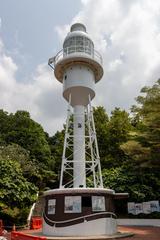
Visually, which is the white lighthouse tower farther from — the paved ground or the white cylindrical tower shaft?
the paved ground

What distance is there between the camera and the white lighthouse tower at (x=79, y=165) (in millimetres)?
17062

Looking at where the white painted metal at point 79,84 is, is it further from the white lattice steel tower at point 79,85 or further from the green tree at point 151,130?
the green tree at point 151,130

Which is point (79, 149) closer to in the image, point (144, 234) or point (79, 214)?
point (79, 214)

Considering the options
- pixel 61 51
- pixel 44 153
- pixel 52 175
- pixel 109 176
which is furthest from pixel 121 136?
pixel 61 51

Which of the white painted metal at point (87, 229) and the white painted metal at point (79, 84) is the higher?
the white painted metal at point (79, 84)

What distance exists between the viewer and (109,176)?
29.2m

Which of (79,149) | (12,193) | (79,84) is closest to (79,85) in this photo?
(79,84)

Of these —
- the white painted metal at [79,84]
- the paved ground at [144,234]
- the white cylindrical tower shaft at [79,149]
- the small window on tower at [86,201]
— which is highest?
the white painted metal at [79,84]

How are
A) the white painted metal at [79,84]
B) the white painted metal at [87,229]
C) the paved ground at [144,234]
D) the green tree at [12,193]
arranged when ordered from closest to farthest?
the paved ground at [144,234] → the white painted metal at [87,229] → the white painted metal at [79,84] → the green tree at [12,193]

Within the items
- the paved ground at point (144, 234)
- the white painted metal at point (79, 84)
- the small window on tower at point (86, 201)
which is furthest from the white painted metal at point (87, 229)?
the white painted metal at point (79, 84)

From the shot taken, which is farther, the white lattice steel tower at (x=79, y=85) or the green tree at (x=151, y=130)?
the green tree at (x=151, y=130)

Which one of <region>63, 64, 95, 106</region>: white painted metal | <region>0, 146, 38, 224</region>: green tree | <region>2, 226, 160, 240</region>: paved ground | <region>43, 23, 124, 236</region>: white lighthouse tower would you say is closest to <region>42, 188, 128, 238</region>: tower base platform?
<region>43, 23, 124, 236</region>: white lighthouse tower

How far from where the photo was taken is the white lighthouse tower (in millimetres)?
17062

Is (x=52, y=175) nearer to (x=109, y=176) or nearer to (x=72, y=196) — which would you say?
(x=109, y=176)
